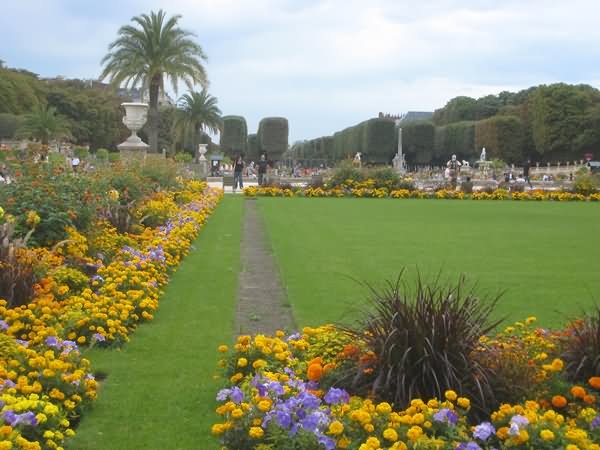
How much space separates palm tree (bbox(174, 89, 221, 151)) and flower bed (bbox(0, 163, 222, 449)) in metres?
49.3

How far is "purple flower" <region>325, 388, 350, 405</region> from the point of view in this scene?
3348mm

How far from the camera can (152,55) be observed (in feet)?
104

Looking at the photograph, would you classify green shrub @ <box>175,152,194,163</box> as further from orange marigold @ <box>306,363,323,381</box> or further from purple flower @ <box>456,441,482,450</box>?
purple flower @ <box>456,441,482,450</box>

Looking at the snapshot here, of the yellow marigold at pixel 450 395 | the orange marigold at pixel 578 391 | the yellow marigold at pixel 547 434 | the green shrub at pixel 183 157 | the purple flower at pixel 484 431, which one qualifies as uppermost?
the green shrub at pixel 183 157

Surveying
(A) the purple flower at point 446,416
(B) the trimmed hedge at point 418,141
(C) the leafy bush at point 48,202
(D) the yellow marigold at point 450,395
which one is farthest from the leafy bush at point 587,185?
(B) the trimmed hedge at point 418,141

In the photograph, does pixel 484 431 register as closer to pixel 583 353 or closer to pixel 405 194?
pixel 583 353

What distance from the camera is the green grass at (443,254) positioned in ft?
22.5

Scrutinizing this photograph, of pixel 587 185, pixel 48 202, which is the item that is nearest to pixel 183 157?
pixel 587 185

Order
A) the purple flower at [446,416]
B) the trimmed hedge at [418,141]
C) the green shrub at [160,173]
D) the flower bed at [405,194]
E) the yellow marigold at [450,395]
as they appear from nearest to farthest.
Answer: the purple flower at [446,416] → the yellow marigold at [450,395] → the green shrub at [160,173] → the flower bed at [405,194] → the trimmed hedge at [418,141]

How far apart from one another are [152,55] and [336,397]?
30044mm

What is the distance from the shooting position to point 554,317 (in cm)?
612

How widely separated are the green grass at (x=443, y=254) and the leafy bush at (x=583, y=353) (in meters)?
1.65

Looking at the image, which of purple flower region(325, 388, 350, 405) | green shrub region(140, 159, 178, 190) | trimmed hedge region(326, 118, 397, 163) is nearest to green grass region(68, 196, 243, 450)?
purple flower region(325, 388, 350, 405)

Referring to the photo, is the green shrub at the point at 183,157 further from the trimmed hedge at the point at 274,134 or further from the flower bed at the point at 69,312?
the flower bed at the point at 69,312
